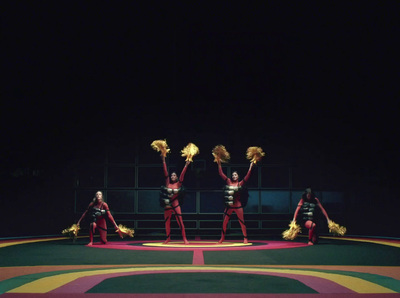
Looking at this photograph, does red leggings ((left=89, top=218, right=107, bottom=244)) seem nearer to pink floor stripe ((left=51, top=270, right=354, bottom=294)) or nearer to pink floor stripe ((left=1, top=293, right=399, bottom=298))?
pink floor stripe ((left=51, top=270, right=354, bottom=294))

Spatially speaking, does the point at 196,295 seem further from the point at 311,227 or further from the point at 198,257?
the point at 311,227

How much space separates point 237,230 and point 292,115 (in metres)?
5.72

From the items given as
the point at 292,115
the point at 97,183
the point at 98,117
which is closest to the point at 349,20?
the point at 292,115

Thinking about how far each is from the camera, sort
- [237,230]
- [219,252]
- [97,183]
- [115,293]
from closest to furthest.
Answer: [115,293] → [219,252] → [237,230] → [97,183]

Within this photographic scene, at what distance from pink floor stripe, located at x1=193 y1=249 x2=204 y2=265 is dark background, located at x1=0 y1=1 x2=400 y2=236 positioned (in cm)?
810

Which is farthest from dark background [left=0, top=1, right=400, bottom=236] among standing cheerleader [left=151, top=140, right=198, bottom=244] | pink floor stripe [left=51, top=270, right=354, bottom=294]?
pink floor stripe [left=51, top=270, right=354, bottom=294]

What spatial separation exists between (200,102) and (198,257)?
10925 mm

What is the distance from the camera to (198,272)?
371 inches

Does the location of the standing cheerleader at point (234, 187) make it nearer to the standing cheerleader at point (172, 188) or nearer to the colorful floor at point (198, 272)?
the standing cheerleader at point (172, 188)

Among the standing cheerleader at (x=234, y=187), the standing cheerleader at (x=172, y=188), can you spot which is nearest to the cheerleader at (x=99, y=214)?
the standing cheerleader at (x=172, y=188)

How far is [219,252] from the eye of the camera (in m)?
13.7

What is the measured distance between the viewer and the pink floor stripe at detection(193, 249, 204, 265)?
11203 millimetres

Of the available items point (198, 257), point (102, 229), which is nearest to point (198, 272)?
point (198, 257)

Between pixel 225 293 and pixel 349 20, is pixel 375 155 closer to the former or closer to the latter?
pixel 349 20
